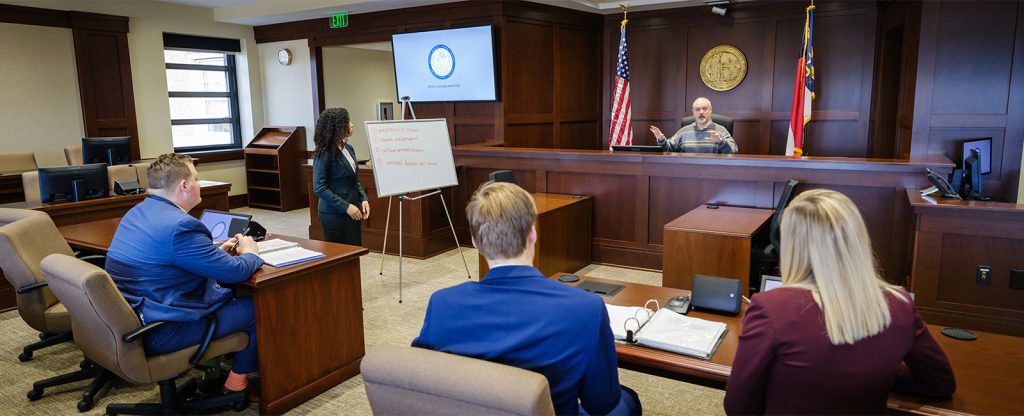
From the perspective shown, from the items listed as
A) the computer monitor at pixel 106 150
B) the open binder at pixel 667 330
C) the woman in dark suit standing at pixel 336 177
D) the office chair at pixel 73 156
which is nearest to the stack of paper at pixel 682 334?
the open binder at pixel 667 330

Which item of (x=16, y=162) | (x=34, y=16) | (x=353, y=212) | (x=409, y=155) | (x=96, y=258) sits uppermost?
(x=34, y=16)

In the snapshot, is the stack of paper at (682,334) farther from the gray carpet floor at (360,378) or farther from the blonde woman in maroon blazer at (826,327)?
the gray carpet floor at (360,378)

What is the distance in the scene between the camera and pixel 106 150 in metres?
5.39

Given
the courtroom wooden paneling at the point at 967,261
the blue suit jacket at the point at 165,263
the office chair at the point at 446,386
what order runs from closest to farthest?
the office chair at the point at 446,386 < the blue suit jacket at the point at 165,263 < the courtroom wooden paneling at the point at 967,261

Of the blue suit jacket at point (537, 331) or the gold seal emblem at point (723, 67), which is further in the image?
the gold seal emblem at point (723, 67)

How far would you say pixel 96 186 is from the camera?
14.8 feet

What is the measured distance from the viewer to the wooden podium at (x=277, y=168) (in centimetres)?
822

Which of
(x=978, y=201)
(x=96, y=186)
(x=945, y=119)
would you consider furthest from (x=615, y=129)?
(x=96, y=186)

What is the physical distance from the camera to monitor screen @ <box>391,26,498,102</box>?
21.0ft

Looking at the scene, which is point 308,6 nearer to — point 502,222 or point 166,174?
point 166,174

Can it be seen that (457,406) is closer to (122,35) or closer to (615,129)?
(615,129)

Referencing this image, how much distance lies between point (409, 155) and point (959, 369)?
3559mm

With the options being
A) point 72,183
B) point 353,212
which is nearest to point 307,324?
point 353,212

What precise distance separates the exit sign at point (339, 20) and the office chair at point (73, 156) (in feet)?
10.3
